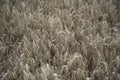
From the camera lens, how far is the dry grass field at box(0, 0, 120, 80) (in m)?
3.18

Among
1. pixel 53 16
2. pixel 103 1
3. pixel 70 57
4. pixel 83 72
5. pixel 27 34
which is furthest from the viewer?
pixel 103 1

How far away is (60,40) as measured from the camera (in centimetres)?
364

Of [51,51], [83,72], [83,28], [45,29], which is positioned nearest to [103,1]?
[83,28]

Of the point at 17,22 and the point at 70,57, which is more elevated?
the point at 17,22

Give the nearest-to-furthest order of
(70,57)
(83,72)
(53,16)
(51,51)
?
1. (83,72)
2. (70,57)
3. (51,51)
4. (53,16)

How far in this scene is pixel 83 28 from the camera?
3967 millimetres

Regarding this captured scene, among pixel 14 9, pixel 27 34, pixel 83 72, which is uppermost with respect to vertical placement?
pixel 14 9

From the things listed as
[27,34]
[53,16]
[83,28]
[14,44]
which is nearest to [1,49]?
[14,44]

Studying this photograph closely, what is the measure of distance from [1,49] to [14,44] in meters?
0.21

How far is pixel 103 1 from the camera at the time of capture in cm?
454

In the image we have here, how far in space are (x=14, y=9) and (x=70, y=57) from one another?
1.63 meters

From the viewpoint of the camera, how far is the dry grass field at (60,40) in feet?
10.4

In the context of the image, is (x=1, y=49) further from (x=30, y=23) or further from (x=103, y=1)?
(x=103, y=1)

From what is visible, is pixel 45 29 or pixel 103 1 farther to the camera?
pixel 103 1
